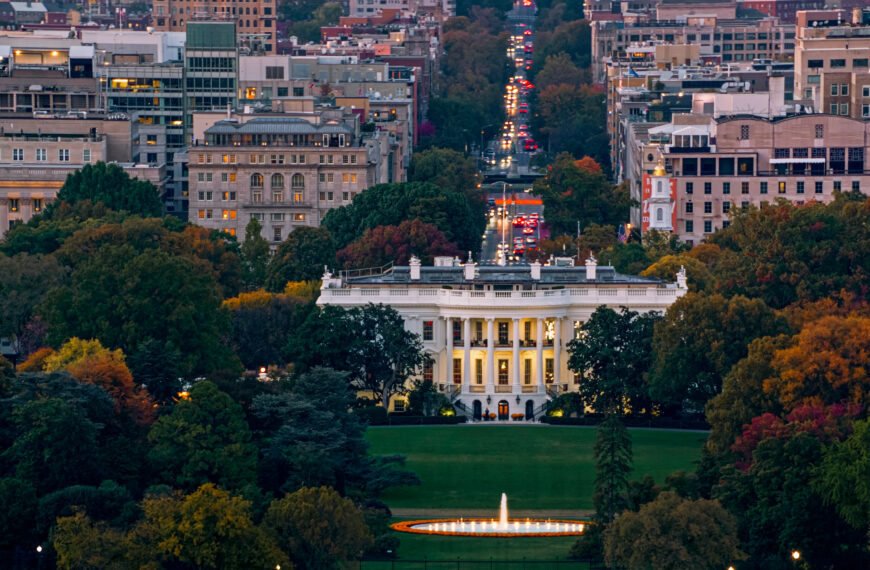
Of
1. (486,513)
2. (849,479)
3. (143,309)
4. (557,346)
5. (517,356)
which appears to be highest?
(143,309)

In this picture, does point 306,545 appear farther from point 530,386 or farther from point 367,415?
point 530,386

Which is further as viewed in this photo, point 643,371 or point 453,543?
point 643,371

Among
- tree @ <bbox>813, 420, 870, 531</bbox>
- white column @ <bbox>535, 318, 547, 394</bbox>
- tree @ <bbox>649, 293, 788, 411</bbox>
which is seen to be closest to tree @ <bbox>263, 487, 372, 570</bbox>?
tree @ <bbox>813, 420, 870, 531</bbox>

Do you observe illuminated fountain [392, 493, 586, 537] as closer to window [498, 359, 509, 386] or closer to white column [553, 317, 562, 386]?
window [498, 359, 509, 386]

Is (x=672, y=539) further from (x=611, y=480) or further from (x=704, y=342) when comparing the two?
(x=704, y=342)

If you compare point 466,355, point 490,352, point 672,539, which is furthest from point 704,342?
point 672,539

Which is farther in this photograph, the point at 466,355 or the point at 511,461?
the point at 466,355

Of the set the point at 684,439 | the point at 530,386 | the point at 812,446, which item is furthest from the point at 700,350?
the point at 812,446
